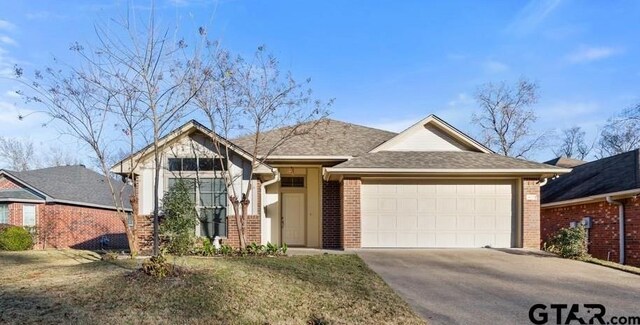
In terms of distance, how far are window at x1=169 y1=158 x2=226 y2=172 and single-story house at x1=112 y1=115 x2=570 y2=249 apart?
0.03 m

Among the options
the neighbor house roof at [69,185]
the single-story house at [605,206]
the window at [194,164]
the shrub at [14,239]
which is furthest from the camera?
the neighbor house roof at [69,185]

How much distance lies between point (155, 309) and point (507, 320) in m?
4.88

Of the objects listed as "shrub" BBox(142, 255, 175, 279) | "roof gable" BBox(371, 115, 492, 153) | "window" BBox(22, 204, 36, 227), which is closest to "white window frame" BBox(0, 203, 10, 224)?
"window" BBox(22, 204, 36, 227)

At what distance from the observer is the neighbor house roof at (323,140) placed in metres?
16.2

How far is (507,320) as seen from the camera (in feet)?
22.8

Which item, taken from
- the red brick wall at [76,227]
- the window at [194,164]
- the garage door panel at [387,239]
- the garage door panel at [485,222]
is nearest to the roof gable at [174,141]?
the window at [194,164]

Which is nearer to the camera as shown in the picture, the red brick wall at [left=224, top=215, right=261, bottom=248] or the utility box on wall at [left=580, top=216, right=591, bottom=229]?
the red brick wall at [left=224, top=215, right=261, bottom=248]

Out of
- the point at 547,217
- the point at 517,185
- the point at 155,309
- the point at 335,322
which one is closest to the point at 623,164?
the point at 547,217

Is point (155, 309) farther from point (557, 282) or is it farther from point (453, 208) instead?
point (453, 208)

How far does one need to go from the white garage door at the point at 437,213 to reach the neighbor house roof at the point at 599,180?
13.5 feet

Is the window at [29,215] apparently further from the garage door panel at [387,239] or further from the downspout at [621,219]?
the downspout at [621,219]

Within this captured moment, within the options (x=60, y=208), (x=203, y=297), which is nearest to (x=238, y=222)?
(x=203, y=297)

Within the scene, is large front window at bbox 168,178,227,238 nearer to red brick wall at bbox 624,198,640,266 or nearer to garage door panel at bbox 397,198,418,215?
garage door panel at bbox 397,198,418,215

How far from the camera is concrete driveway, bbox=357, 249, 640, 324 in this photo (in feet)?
24.5
